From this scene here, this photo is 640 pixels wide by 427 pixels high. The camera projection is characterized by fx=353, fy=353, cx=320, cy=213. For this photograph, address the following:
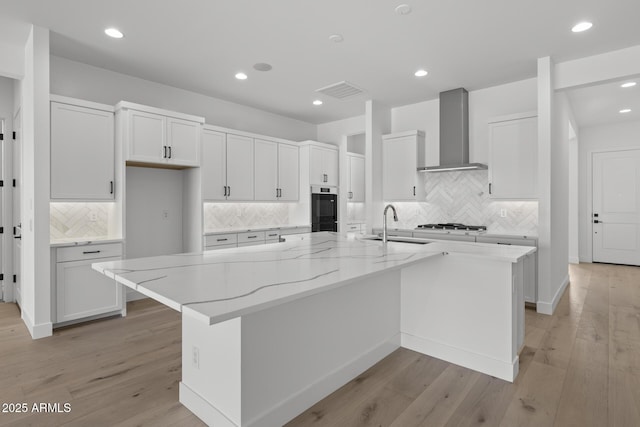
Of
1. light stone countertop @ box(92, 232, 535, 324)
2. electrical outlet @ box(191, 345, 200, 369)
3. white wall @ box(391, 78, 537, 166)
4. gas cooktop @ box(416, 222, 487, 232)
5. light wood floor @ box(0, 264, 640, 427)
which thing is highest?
white wall @ box(391, 78, 537, 166)

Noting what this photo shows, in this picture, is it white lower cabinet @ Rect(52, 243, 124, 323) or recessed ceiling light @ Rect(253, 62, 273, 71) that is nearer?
white lower cabinet @ Rect(52, 243, 124, 323)

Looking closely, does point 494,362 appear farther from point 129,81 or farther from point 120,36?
point 129,81

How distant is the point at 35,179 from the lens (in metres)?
3.31

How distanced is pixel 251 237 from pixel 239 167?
1064 millimetres

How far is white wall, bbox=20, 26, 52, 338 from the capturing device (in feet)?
10.8

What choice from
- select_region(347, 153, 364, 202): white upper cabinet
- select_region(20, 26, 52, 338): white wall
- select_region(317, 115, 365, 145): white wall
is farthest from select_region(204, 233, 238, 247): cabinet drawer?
select_region(317, 115, 365, 145): white wall

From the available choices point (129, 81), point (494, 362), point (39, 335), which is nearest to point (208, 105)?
point (129, 81)

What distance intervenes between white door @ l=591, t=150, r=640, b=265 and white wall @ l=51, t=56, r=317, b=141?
20.4 feet

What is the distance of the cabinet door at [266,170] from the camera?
5566 mm

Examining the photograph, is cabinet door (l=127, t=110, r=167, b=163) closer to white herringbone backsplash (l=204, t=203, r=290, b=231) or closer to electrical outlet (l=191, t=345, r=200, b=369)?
white herringbone backsplash (l=204, t=203, r=290, b=231)

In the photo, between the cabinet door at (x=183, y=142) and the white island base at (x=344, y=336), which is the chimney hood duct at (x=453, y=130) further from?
the cabinet door at (x=183, y=142)

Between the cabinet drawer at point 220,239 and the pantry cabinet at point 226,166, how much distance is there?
0.53m

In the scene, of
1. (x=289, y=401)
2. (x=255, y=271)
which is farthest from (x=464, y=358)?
(x=255, y=271)

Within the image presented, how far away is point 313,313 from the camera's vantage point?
86.3 inches
